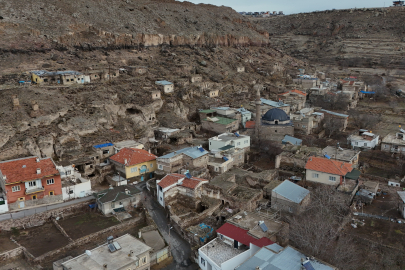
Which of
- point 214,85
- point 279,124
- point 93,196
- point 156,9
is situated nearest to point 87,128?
point 93,196

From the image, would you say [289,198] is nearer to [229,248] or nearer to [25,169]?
[229,248]

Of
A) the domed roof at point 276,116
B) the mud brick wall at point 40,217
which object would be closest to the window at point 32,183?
the mud brick wall at point 40,217

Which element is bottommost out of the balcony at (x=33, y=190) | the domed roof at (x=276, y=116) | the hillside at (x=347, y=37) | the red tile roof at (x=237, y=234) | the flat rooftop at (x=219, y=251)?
the flat rooftop at (x=219, y=251)

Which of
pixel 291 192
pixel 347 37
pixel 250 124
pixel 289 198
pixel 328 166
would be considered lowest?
pixel 289 198

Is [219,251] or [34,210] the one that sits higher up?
[219,251]

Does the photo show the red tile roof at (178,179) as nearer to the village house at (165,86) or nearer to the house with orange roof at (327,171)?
the house with orange roof at (327,171)

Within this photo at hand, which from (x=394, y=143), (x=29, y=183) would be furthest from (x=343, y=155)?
(x=29, y=183)

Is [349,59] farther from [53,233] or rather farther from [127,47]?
[53,233]

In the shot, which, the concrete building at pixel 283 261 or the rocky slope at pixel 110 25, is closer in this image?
the concrete building at pixel 283 261
